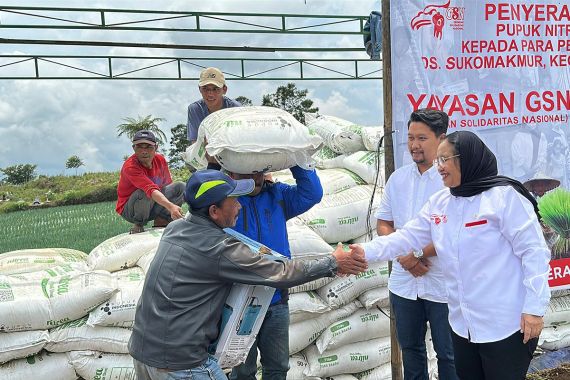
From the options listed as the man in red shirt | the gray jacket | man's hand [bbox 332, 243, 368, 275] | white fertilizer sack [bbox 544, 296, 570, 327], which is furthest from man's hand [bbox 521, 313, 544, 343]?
the man in red shirt

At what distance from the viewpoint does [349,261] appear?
238 centimetres

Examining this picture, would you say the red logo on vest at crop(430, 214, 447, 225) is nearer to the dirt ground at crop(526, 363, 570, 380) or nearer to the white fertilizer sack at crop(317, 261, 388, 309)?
the white fertilizer sack at crop(317, 261, 388, 309)

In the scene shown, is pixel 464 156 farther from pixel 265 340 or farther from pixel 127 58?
pixel 127 58

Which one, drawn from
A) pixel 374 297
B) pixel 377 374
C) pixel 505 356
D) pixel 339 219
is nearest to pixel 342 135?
pixel 339 219

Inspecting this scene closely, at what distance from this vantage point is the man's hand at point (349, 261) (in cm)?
234

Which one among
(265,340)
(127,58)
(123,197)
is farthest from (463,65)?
(127,58)

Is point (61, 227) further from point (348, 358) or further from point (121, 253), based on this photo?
point (348, 358)

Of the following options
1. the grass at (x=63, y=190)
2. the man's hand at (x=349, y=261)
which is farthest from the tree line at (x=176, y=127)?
the man's hand at (x=349, y=261)

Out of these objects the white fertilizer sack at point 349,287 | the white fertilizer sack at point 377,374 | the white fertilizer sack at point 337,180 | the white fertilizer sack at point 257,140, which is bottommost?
the white fertilizer sack at point 377,374

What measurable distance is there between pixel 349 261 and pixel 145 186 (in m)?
2.15

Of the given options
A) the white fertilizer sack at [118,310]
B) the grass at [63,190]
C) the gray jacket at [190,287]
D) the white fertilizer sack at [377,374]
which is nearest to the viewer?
the gray jacket at [190,287]

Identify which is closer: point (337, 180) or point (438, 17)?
point (438, 17)

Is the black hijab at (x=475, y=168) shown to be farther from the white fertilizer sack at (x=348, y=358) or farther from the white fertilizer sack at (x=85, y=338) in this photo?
the white fertilizer sack at (x=85, y=338)

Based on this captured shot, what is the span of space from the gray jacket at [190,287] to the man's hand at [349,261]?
0.41 meters
